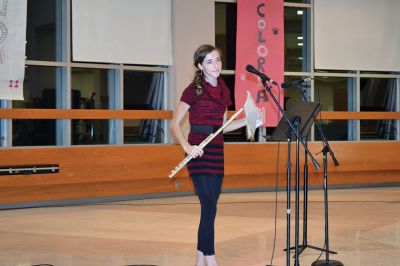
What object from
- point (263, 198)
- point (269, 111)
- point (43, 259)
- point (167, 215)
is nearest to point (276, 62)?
point (269, 111)

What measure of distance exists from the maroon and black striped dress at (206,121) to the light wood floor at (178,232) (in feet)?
4.11

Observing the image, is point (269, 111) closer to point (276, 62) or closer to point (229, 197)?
point (276, 62)

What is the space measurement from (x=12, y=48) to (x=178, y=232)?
418 cm

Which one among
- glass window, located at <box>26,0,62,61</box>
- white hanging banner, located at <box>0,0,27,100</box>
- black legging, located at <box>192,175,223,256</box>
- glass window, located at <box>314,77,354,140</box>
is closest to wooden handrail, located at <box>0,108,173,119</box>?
white hanging banner, located at <box>0,0,27,100</box>

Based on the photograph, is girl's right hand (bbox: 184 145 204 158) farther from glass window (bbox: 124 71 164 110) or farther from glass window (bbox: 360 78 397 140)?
glass window (bbox: 360 78 397 140)

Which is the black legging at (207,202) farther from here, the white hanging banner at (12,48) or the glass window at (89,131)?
the glass window at (89,131)

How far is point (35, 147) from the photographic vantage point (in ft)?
34.0

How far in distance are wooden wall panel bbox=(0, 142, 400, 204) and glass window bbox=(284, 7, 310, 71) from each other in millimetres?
1574

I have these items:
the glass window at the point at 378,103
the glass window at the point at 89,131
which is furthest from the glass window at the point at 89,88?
the glass window at the point at 378,103

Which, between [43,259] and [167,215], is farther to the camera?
[167,215]

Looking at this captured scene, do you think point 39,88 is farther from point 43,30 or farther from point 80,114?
point 43,30

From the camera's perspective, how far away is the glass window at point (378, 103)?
13.9 m

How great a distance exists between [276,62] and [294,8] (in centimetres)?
128

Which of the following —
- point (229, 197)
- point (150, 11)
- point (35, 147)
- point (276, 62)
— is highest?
point (150, 11)
